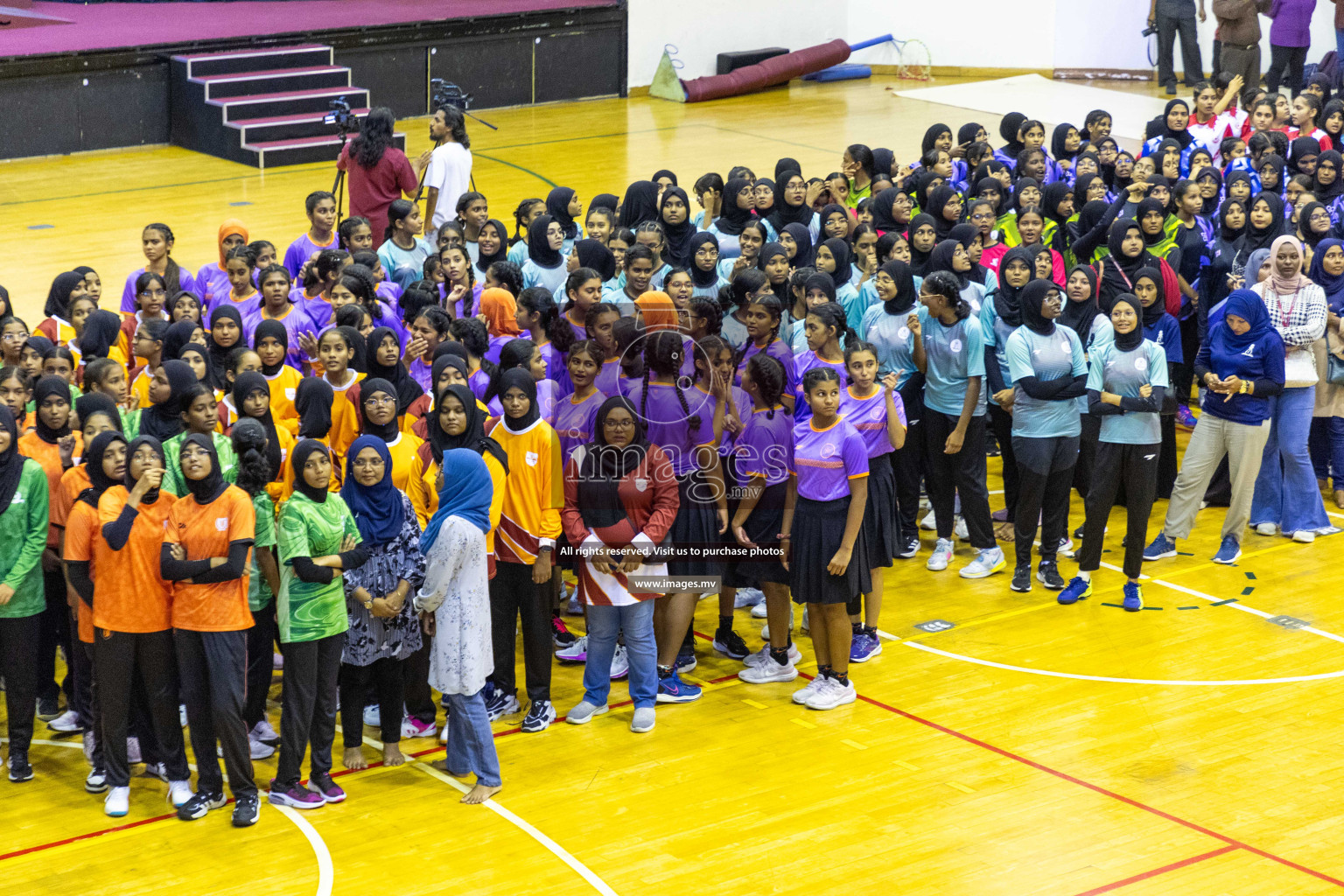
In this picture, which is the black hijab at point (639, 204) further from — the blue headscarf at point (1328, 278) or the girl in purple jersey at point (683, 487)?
the blue headscarf at point (1328, 278)

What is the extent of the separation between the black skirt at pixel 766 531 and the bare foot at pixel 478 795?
1663mm

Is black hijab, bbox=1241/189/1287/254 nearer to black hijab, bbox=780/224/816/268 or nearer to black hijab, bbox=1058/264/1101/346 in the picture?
black hijab, bbox=1058/264/1101/346

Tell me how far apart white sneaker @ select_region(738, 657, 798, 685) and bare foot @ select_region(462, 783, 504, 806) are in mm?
1598

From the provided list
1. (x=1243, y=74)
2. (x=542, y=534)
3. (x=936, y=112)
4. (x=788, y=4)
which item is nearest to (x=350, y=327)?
(x=542, y=534)

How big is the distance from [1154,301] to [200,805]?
5.73 m

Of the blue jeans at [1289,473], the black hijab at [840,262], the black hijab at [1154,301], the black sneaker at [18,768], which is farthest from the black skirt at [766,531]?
the blue jeans at [1289,473]

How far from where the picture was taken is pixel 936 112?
68.5 ft

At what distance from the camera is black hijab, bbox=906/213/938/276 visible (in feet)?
29.7

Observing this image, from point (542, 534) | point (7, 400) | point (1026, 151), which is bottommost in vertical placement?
point (542, 534)

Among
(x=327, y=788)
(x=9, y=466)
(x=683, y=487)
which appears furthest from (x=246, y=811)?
(x=683, y=487)

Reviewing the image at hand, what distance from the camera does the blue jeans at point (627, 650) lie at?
669cm

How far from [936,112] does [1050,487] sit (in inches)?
532

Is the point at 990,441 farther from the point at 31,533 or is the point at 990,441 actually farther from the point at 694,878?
the point at 31,533

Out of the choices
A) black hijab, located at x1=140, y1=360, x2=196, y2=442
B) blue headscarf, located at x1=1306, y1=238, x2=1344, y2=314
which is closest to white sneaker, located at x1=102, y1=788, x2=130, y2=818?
black hijab, located at x1=140, y1=360, x2=196, y2=442
